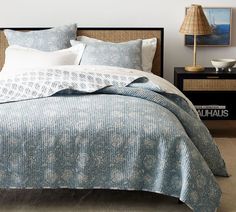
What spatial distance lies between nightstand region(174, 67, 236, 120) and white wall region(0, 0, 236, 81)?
0.66 meters

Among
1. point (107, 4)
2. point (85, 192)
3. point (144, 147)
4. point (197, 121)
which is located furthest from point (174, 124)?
point (107, 4)

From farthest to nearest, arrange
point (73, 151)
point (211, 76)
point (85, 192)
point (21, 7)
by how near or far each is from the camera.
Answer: point (21, 7)
point (211, 76)
point (85, 192)
point (73, 151)

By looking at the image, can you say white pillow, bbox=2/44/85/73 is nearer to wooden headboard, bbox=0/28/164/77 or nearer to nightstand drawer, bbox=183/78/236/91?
wooden headboard, bbox=0/28/164/77

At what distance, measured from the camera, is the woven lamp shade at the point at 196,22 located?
4.39m

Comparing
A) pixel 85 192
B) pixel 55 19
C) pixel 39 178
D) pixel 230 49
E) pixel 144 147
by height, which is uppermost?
pixel 55 19

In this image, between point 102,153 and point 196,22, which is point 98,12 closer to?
point 196,22

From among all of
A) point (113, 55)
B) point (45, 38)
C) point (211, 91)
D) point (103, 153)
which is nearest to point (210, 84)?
point (211, 91)

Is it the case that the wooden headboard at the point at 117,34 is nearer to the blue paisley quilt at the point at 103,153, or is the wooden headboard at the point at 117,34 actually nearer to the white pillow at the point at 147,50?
the white pillow at the point at 147,50

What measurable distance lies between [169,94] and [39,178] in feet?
3.52

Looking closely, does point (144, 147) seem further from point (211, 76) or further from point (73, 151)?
point (211, 76)

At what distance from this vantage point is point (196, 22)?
4.41 m

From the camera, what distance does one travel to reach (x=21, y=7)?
476 cm

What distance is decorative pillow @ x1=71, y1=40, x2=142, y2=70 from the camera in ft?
13.9

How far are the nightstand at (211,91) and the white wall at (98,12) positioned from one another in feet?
2.18
